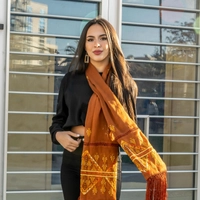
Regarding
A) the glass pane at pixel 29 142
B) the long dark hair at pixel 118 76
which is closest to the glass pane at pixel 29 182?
the glass pane at pixel 29 142

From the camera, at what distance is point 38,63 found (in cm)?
464

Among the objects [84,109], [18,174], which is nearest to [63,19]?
[18,174]

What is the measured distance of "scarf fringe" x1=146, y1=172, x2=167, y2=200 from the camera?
2480 mm

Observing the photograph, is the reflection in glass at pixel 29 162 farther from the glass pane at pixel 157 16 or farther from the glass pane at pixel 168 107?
the glass pane at pixel 157 16

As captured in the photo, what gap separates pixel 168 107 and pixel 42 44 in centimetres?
169

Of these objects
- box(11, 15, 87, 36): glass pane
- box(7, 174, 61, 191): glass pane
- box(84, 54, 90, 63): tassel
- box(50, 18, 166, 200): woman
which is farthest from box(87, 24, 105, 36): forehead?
box(7, 174, 61, 191): glass pane

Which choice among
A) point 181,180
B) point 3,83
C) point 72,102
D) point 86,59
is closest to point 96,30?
point 86,59

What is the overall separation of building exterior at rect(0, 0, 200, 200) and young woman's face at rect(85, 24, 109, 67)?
1.90m

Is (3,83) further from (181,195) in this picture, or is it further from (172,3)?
(181,195)

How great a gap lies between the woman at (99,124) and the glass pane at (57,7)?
193 centimetres

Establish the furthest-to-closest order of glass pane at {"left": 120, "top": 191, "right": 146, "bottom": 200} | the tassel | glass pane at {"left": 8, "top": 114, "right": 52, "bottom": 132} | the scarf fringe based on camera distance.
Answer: glass pane at {"left": 120, "top": 191, "right": 146, "bottom": 200}, glass pane at {"left": 8, "top": 114, "right": 52, "bottom": 132}, the tassel, the scarf fringe

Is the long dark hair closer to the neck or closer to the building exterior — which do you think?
the neck

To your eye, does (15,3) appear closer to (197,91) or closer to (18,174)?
(18,174)

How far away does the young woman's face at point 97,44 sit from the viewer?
269 cm
